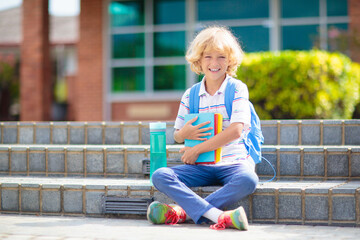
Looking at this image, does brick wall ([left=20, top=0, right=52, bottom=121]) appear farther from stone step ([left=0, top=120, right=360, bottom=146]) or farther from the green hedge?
the green hedge

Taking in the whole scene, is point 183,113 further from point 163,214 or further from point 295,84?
point 295,84

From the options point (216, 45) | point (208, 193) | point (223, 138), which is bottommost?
point (208, 193)

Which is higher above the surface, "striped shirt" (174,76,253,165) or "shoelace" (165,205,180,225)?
"striped shirt" (174,76,253,165)

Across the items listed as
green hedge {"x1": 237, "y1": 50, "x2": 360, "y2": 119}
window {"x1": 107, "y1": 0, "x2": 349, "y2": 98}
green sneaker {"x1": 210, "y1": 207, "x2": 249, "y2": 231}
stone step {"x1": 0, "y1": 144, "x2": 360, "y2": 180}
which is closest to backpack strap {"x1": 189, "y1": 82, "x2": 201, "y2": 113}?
stone step {"x1": 0, "y1": 144, "x2": 360, "y2": 180}

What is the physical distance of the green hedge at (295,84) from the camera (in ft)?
20.4

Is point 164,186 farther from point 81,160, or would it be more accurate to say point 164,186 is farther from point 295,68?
point 295,68

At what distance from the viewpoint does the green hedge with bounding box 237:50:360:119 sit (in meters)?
6.20

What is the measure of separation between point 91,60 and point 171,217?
A: 8.06 metres

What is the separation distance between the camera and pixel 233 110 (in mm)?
3668

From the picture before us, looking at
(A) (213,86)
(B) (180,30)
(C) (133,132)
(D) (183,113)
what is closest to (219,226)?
(D) (183,113)

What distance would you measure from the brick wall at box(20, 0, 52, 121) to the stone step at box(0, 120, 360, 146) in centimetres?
567

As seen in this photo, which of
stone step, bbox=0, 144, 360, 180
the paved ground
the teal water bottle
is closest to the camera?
the paved ground

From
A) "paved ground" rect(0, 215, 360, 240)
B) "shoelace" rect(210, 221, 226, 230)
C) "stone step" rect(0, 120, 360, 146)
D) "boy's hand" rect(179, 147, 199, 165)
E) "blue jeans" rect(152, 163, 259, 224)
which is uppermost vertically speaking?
"stone step" rect(0, 120, 360, 146)

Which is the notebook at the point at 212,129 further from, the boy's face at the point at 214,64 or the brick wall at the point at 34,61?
the brick wall at the point at 34,61
